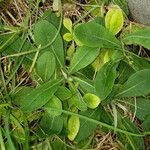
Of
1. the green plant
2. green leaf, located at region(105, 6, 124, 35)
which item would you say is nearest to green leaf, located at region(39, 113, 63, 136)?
the green plant

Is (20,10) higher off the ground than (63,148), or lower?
higher

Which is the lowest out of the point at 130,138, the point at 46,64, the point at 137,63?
the point at 130,138

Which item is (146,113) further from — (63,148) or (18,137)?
(18,137)

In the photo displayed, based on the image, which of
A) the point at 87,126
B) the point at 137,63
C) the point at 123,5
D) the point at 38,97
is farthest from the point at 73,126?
the point at 123,5

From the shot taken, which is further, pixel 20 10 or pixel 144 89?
pixel 20 10

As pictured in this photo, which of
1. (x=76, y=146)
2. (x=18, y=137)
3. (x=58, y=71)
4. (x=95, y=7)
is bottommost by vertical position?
(x=76, y=146)

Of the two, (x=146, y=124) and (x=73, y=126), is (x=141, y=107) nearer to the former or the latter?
(x=146, y=124)

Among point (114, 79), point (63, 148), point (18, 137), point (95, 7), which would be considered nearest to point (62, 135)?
point (63, 148)

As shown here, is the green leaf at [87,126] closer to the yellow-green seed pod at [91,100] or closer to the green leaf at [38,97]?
the yellow-green seed pod at [91,100]
